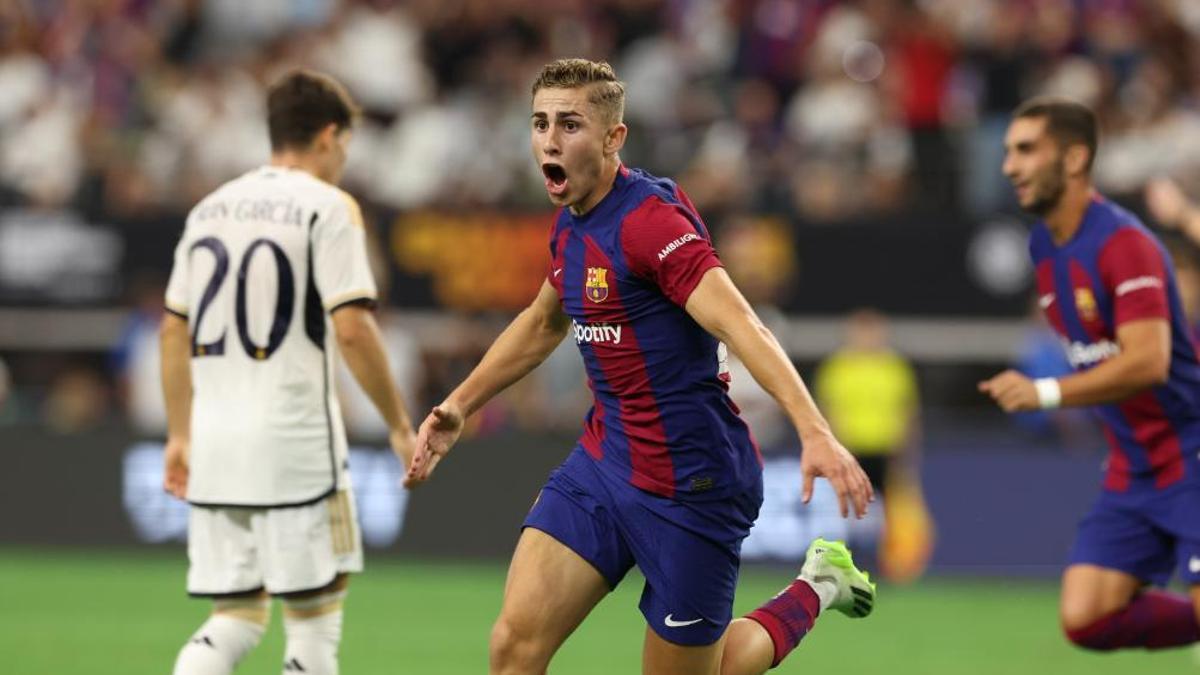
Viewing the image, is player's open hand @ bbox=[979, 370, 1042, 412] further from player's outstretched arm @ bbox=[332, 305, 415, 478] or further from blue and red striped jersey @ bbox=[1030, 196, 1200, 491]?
player's outstretched arm @ bbox=[332, 305, 415, 478]

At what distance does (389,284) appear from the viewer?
671 inches

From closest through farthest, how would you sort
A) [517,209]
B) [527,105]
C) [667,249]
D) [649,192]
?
[667,249] → [649,192] → [517,209] → [527,105]

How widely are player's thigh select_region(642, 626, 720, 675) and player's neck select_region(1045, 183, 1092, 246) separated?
2.95m

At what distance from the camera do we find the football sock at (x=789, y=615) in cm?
770

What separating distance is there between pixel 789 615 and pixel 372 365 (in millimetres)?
1906

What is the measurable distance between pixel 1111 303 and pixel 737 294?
2.86 m

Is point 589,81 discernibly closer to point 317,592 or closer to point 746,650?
point 746,650

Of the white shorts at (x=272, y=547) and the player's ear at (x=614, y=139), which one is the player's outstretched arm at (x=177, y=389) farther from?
the player's ear at (x=614, y=139)

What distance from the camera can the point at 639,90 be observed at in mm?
18406

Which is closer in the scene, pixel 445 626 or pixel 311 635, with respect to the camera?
pixel 311 635

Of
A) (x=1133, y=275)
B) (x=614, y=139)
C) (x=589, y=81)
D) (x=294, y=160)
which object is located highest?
(x=589, y=81)

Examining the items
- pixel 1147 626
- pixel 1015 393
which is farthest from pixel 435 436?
pixel 1147 626

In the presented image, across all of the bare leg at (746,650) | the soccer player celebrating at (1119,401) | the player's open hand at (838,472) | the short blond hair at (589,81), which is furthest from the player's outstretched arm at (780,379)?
the soccer player celebrating at (1119,401)

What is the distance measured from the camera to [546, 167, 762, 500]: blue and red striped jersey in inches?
278
